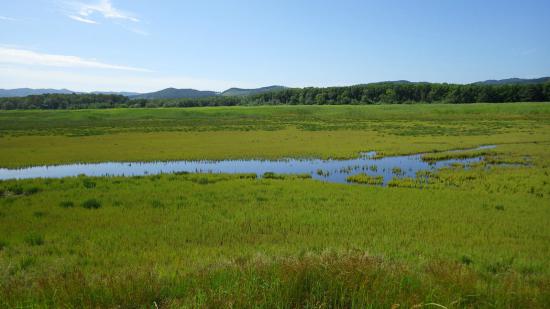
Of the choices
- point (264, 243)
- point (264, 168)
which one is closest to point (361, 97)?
point (264, 168)

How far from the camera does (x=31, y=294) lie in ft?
17.5

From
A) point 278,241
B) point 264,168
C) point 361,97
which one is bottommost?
point 264,168

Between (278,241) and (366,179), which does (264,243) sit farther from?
(366,179)

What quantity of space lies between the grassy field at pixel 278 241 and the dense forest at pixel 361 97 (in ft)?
422

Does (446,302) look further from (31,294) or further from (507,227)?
(507,227)

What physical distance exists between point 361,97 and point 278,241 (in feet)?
522

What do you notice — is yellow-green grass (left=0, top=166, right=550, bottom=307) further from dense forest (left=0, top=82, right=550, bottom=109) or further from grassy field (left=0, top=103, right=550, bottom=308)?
dense forest (left=0, top=82, right=550, bottom=109)

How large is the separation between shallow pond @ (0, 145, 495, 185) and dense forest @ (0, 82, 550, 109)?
127386 millimetres

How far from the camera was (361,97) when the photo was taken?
530 feet

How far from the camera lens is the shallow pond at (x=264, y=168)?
893 inches

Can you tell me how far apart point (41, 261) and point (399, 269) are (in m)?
8.05

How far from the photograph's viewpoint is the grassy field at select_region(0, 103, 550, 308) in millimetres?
5270

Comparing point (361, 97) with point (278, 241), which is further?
point (361, 97)

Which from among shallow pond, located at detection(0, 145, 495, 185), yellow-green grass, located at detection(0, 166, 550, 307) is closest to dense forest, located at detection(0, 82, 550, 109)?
shallow pond, located at detection(0, 145, 495, 185)
